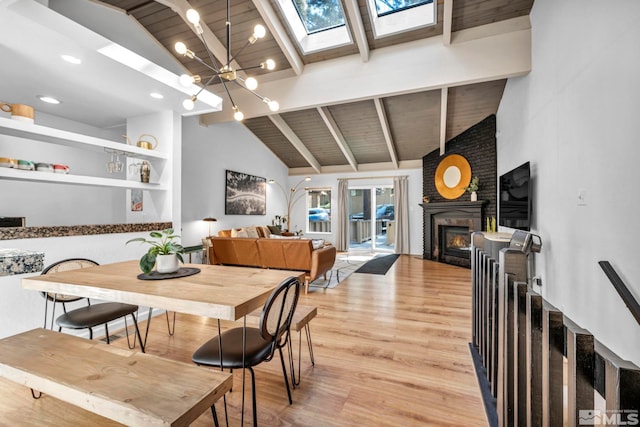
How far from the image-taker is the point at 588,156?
2248 millimetres

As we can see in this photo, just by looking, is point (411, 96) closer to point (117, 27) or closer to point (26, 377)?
point (117, 27)

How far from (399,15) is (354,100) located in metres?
1.22

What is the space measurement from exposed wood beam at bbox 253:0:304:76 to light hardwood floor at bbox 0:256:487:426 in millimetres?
3556

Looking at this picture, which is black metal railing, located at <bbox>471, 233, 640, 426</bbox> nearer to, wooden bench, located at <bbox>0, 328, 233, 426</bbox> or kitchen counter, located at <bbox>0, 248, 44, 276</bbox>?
wooden bench, located at <bbox>0, 328, 233, 426</bbox>

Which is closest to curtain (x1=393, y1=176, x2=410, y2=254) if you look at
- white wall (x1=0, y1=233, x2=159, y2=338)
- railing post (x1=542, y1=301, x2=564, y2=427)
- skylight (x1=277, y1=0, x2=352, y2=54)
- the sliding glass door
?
the sliding glass door

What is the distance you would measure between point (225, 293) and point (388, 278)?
4.05 m

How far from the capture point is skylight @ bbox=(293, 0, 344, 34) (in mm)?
3814

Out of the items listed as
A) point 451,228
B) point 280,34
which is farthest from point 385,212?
point 280,34

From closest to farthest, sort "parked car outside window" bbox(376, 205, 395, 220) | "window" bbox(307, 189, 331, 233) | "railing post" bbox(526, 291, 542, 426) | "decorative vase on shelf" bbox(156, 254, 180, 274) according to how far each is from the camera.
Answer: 1. "railing post" bbox(526, 291, 542, 426)
2. "decorative vase on shelf" bbox(156, 254, 180, 274)
3. "parked car outside window" bbox(376, 205, 395, 220)
4. "window" bbox(307, 189, 331, 233)

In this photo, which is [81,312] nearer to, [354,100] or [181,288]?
[181,288]

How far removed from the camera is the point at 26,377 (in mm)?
1311

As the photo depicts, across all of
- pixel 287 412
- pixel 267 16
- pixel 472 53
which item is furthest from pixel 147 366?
pixel 472 53

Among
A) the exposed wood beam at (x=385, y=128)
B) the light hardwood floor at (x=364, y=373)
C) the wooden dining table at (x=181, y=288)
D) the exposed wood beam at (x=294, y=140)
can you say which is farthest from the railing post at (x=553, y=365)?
the exposed wood beam at (x=294, y=140)

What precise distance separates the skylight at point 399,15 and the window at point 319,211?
219 inches
